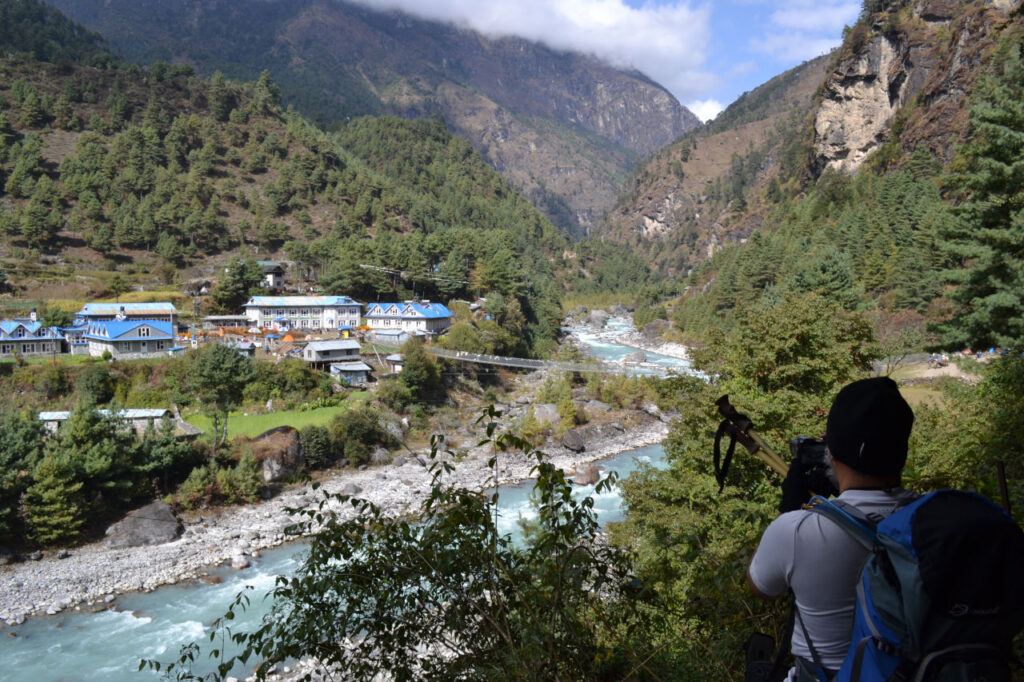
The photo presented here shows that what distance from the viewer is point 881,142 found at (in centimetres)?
3853

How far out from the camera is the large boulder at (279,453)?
15516 millimetres

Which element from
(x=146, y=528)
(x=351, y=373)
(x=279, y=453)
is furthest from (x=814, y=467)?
(x=351, y=373)

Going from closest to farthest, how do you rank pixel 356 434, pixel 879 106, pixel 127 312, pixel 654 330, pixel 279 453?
pixel 279 453
pixel 356 434
pixel 127 312
pixel 879 106
pixel 654 330

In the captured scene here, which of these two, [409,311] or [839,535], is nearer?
[839,535]

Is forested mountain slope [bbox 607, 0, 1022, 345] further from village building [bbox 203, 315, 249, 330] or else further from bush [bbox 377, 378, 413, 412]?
village building [bbox 203, 315, 249, 330]

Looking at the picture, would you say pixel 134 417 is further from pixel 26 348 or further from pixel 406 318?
pixel 406 318


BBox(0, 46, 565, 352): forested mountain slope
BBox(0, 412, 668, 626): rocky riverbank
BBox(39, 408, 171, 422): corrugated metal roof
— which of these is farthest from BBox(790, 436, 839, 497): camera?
BBox(0, 46, 565, 352): forested mountain slope

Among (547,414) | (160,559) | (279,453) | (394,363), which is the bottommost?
(160,559)

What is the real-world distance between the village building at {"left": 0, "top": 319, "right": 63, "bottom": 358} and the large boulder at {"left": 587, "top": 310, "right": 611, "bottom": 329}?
38921 millimetres

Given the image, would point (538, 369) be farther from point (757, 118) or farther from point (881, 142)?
point (757, 118)

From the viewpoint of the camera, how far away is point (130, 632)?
956 cm

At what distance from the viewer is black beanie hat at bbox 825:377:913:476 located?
1.10m

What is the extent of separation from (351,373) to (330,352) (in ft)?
4.83

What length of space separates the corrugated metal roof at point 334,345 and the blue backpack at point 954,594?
22.0m
